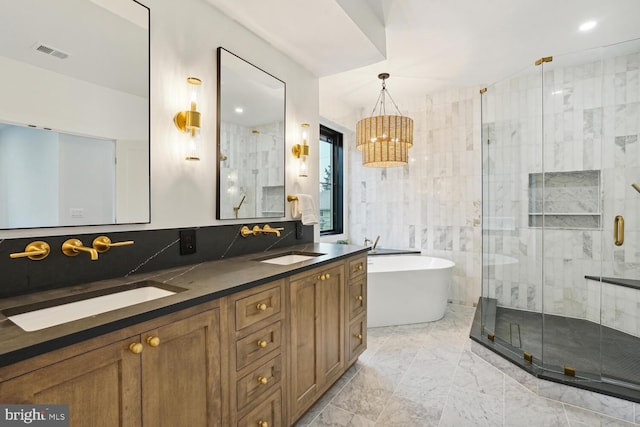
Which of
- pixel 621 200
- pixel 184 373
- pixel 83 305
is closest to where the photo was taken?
pixel 184 373

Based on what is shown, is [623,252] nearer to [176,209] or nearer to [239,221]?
[239,221]

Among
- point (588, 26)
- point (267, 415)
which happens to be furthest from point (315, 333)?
point (588, 26)

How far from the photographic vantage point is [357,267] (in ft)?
7.58

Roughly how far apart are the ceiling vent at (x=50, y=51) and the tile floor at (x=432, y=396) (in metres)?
2.10

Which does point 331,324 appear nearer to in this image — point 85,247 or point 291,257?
point 291,257

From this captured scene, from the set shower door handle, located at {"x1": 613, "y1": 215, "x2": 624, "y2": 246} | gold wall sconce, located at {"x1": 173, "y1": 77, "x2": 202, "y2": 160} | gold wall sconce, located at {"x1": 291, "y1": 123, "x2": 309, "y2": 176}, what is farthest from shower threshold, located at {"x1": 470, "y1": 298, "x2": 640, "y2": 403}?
gold wall sconce, located at {"x1": 173, "y1": 77, "x2": 202, "y2": 160}

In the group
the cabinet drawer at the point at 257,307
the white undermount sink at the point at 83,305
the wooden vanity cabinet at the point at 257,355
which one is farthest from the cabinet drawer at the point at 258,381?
the white undermount sink at the point at 83,305

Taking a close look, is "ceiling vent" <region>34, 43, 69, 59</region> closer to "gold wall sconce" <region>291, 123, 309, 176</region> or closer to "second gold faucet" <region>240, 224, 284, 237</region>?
"second gold faucet" <region>240, 224, 284, 237</region>

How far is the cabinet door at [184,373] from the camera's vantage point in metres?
0.97

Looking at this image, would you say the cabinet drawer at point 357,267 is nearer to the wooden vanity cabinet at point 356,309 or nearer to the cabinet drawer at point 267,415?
the wooden vanity cabinet at point 356,309

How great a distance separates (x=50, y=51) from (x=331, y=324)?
74.9 inches

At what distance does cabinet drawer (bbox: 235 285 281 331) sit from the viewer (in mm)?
1298

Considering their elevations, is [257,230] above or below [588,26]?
below

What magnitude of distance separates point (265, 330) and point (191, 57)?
1.51 m
